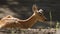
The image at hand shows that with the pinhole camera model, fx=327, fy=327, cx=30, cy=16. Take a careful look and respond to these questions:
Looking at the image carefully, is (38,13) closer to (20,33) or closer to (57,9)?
(20,33)

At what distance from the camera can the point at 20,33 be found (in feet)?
12.4

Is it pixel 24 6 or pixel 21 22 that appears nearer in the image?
pixel 21 22

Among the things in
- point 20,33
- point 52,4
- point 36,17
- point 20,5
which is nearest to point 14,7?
point 20,5

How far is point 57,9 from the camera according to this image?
8898 mm

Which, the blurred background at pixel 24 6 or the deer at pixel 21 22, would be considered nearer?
the deer at pixel 21 22

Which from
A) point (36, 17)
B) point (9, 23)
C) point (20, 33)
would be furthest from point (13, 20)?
point (20, 33)

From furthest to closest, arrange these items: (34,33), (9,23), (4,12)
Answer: (4,12), (9,23), (34,33)

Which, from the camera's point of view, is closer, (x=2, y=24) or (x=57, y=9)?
(x=2, y=24)

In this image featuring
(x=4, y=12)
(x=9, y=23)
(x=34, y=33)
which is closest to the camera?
(x=34, y=33)

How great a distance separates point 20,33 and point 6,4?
5.25 metres

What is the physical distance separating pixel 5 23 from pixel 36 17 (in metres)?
0.52

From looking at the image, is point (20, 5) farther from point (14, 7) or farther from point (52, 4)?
point (52, 4)

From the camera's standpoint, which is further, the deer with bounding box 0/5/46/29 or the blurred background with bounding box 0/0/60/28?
the blurred background with bounding box 0/0/60/28

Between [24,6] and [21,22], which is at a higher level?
[24,6]
